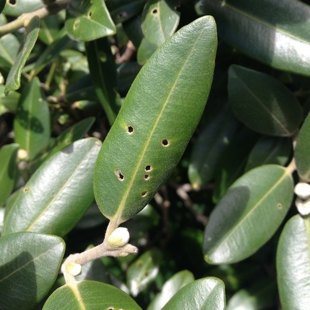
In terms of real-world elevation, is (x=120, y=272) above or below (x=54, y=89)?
below

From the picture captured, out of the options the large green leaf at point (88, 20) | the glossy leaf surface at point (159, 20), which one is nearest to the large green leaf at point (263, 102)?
the glossy leaf surface at point (159, 20)

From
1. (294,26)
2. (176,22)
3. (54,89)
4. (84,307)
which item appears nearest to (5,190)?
(54,89)

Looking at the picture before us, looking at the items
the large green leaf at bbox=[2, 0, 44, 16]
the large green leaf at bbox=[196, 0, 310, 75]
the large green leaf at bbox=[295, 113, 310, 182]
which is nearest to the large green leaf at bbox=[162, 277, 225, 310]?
the large green leaf at bbox=[295, 113, 310, 182]

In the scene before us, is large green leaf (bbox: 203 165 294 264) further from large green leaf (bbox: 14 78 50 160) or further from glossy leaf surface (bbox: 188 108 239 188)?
large green leaf (bbox: 14 78 50 160)

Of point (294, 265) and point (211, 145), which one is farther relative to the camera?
point (211, 145)

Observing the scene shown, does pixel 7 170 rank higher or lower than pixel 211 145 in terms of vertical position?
higher

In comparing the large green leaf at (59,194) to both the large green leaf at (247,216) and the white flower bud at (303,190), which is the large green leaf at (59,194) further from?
the white flower bud at (303,190)

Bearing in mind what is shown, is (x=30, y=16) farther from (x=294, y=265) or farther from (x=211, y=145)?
(x=294, y=265)

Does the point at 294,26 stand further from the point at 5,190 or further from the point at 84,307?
the point at 5,190

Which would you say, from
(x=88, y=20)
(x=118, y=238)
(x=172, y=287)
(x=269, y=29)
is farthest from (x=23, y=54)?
(x=172, y=287)
